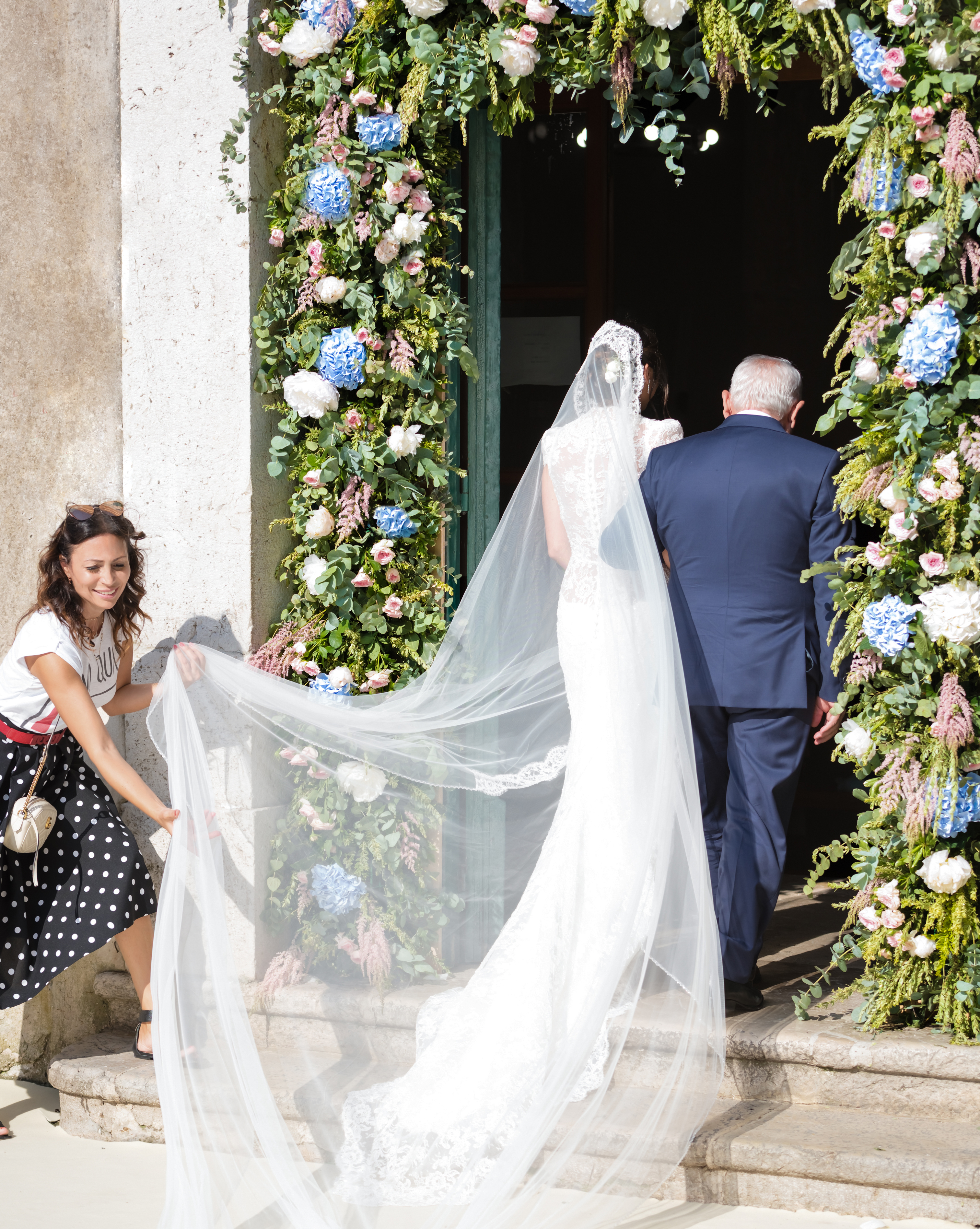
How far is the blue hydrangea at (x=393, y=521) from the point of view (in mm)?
4051

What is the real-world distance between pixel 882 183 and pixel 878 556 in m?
0.95

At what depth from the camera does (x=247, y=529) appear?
409 centimetres

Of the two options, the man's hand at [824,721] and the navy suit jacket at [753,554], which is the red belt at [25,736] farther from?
the man's hand at [824,721]

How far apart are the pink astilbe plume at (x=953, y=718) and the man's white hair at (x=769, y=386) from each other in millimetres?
→ 927

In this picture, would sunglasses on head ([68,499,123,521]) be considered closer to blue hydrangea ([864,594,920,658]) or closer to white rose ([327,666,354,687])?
white rose ([327,666,354,687])

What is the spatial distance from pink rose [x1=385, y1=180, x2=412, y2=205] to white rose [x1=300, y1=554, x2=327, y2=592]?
1090 millimetres

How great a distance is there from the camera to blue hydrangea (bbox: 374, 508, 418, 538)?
13.3ft

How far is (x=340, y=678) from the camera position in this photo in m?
4.05

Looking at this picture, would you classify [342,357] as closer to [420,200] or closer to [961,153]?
[420,200]

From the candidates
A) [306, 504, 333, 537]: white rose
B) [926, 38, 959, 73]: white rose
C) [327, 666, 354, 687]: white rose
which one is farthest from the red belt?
[926, 38, 959, 73]: white rose

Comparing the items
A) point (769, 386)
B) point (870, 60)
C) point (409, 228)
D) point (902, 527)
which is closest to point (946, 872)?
point (902, 527)

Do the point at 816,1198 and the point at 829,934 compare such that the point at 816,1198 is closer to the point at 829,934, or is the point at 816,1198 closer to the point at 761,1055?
the point at 761,1055

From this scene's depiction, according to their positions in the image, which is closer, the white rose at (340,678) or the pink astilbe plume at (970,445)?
the pink astilbe plume at (970,445)

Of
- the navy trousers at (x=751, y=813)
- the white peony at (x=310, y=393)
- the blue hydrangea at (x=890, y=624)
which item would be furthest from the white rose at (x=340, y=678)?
the blue hydrangea at (x=890, y=624)
